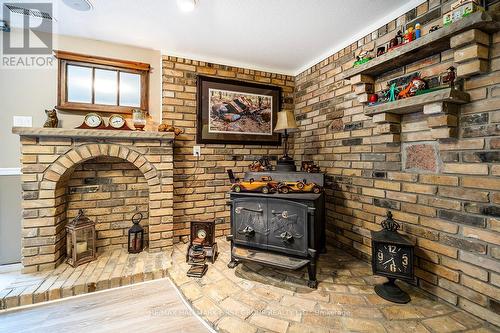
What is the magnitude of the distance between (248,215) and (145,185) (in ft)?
4.39

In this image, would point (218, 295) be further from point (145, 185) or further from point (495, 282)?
point (495, 282)

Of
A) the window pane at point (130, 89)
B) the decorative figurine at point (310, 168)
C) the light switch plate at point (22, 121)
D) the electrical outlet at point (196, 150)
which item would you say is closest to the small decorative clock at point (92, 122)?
the window pane at point (130, 89)

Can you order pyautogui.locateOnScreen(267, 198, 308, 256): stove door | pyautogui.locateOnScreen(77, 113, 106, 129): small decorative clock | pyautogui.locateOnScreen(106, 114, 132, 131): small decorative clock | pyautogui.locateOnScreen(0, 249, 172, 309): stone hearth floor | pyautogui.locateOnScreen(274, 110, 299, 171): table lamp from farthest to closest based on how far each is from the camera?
1. pyautogui.locateOnScreen(274, 110, 299, 171): table lamp
2. pyautogui.locateOnScreen(106, 114, 132, 131): small decorative clock
3. pyautogui.locateOnScreen(77, 113, 106, 129): small decorative clock
4. pyautogui.locateOnScreen(267, 198, 308, 256): stove door
5. pyautogui.locateOnScreen(0, 249, 172, 309): stone hearth floor

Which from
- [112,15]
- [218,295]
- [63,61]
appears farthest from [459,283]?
[63,61]

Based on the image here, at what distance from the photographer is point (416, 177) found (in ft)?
5.66

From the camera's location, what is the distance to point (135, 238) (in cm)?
232

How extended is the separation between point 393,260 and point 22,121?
3476mm

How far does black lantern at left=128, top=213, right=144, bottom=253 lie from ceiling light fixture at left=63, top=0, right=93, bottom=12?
200 cm

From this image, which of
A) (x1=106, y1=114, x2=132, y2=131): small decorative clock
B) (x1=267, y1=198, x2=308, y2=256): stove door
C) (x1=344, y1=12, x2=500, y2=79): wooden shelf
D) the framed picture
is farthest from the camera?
the framed picture

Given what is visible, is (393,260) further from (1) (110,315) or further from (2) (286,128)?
(1) (110,315)

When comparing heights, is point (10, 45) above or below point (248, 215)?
above

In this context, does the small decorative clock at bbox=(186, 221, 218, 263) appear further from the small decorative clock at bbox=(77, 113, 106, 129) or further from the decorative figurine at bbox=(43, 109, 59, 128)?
the decorative figurine at bbox=(43, 109, 59, 128)

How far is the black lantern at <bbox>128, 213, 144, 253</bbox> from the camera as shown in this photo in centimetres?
232

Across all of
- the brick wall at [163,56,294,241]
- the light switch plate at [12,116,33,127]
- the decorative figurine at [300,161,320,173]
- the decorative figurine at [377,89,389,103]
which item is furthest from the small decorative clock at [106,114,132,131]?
the decorative figurine at [377,89,389,103]
